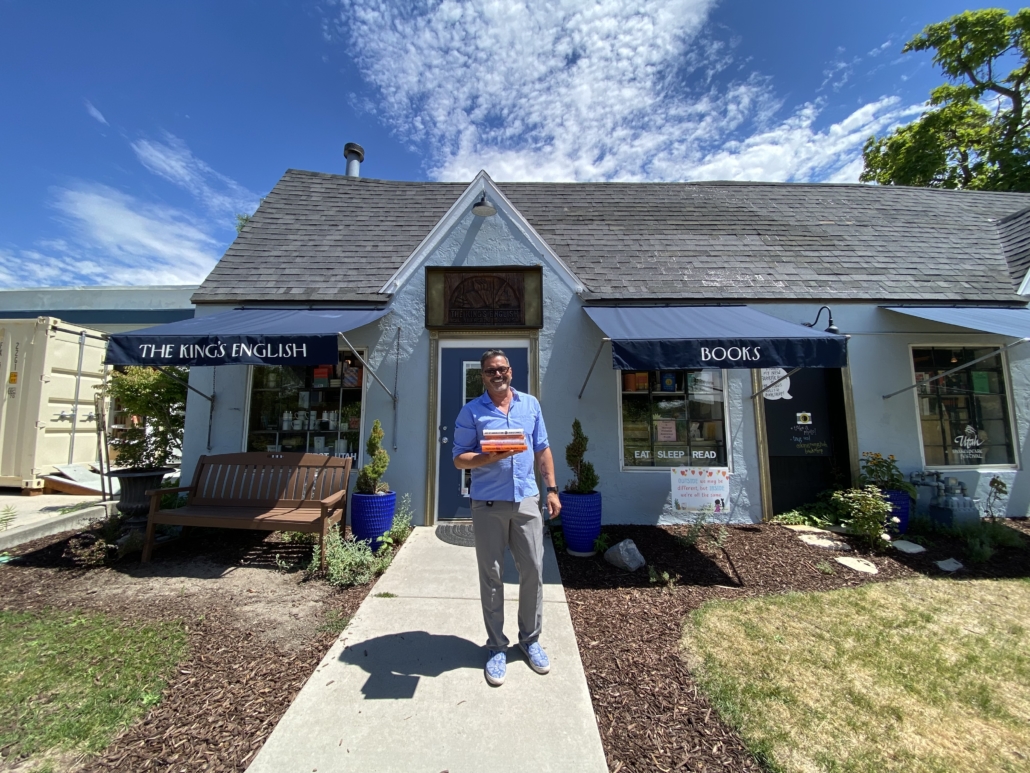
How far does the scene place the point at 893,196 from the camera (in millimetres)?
8984

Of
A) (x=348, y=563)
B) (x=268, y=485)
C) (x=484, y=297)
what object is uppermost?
(x=484, y=297)

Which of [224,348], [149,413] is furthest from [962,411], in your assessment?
[149,413]

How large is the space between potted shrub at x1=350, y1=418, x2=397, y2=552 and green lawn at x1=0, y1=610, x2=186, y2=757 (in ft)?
6.30

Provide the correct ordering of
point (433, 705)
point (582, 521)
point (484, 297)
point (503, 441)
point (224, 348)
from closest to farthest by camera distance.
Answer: point (433, 705), point (503, 441), point (224, 348), point (582, 521), point (484, 297)

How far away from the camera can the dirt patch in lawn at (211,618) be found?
2.36 metres

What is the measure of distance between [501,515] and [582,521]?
7.70 ft

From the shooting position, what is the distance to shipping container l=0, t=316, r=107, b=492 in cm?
748

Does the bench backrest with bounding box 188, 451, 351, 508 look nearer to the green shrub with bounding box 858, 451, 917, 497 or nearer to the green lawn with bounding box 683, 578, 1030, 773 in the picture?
the green lawn with bounding box 683, 578, 1030, 773

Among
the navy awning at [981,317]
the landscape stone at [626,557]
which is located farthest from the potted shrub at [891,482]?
the landscape stone at [626,557]

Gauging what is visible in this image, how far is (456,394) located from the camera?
6.33m

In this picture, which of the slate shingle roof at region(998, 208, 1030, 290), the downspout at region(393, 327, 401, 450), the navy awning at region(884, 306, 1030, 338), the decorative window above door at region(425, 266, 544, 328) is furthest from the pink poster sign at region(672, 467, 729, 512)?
the slate shingle roof at region(998, 208, 1030, 290)

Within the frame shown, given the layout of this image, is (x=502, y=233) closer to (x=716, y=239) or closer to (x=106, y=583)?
(x=716, y=239)

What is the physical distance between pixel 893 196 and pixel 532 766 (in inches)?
475

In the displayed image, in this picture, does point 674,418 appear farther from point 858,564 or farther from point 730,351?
point 858,564
